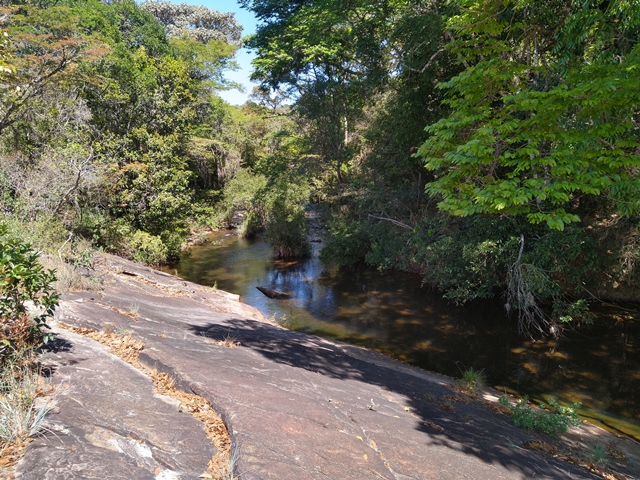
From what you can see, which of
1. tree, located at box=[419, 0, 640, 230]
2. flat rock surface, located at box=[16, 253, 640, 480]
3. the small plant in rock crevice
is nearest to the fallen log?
flat rock surface, located at box=[16, 253, 640, 480]

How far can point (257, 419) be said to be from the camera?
3332 millimetres

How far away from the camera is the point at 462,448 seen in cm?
407

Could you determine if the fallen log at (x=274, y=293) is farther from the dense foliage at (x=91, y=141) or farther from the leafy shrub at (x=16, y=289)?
the leafy shrub at (x=16, y=289)

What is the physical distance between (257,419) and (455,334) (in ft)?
32.3

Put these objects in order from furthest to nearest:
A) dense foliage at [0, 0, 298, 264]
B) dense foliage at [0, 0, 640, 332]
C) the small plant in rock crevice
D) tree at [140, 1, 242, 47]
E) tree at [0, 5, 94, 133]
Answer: tree at [140, 1, 242, 47], dense foliage at [0, 0, 298, 264], tree at [0, 5, 94, 133], the small plant in rock crevice, dense foliage at [0, 0, 640, 332]

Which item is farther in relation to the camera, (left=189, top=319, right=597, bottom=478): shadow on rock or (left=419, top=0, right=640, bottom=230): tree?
(left=419, top=0, right=640, bottom=230): tree

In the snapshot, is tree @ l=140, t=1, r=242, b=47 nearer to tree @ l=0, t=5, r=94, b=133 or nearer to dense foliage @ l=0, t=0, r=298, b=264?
dense foliage @ l=0, t=0, r=298, b=264

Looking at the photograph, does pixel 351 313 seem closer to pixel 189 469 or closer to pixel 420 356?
pixel 420 356

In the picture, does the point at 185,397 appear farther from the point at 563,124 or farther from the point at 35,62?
the point at 35,62

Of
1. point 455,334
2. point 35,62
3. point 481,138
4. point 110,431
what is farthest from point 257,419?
point 35,62

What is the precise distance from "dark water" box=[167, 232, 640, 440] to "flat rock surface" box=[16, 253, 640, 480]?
2.36 meters

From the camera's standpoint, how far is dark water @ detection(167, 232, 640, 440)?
8.75m

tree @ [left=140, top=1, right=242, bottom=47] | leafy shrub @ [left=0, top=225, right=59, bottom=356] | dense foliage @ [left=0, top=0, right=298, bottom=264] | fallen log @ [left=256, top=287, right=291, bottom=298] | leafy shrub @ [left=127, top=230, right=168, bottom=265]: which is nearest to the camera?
leafy shrub @ [left=0, top=225, right=59, bottom=356]

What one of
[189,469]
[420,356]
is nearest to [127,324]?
[189,469]
